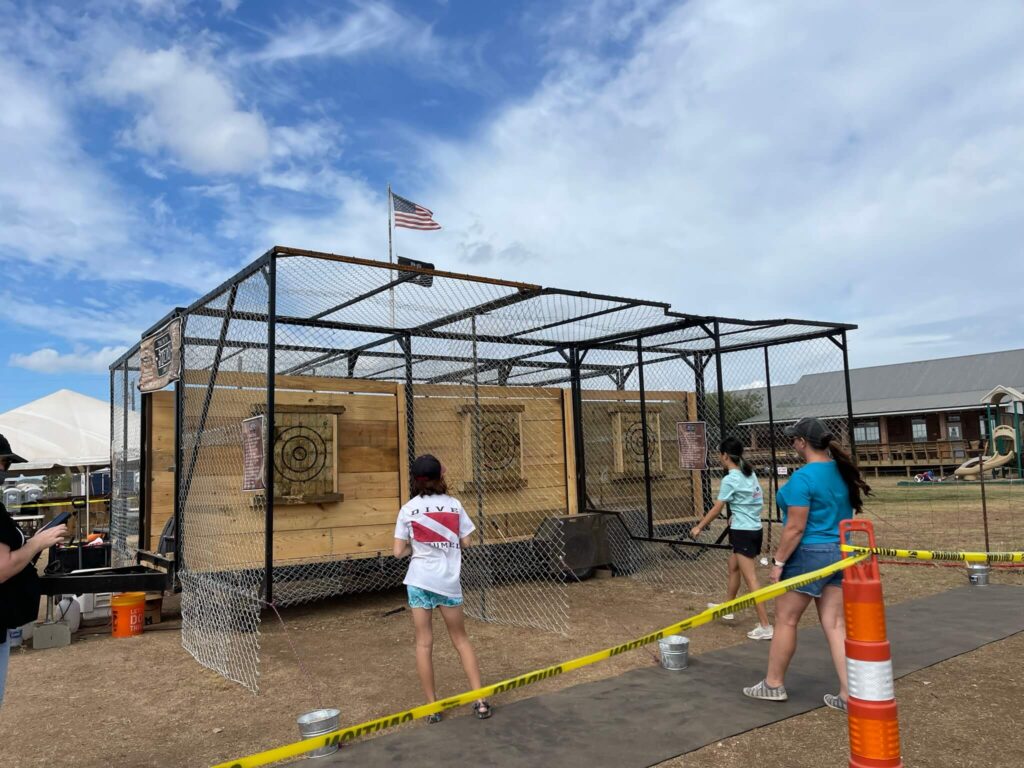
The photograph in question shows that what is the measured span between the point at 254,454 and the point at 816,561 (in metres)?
3.98

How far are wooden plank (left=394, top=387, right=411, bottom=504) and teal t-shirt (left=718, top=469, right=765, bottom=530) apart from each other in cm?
329

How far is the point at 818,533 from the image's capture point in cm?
379

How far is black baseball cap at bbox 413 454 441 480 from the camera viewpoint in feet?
13.5

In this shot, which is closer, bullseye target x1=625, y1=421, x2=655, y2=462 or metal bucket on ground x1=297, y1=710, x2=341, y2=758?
metal bucket on ground x1=297, y1=710, x2=341, y2=758

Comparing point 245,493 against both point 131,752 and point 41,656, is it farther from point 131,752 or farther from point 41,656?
point 131,752

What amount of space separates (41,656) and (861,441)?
3564cm

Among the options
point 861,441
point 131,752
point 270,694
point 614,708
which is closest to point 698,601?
point 614,708

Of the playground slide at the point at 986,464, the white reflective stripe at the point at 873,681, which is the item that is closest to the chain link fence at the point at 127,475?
the white reflective stripe at the point at 873,681

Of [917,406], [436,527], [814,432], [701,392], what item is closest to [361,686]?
[436,527]

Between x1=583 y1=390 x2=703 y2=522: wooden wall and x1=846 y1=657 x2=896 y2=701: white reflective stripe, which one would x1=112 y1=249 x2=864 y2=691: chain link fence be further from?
x1=846 y1=657 x2=896 y2=701: white reflective stripe

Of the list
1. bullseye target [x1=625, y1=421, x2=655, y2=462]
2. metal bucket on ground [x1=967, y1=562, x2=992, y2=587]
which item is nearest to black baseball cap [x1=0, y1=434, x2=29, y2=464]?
bullseye target [x1=625, y1=421, x2=655, y2=462]

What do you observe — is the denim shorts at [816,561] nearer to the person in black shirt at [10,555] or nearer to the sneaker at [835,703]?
the sneaker at [835,703]

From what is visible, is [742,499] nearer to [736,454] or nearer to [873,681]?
[736,454]

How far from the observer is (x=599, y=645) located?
561 centimetres
